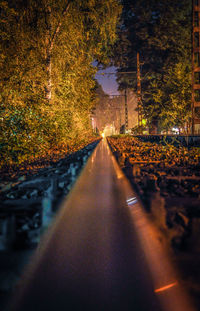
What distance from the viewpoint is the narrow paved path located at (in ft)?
3.95

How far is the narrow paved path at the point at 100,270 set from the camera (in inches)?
47.4

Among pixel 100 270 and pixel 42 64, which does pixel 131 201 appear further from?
pixel 42 64

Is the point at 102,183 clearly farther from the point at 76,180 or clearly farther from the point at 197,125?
the point at 197,125

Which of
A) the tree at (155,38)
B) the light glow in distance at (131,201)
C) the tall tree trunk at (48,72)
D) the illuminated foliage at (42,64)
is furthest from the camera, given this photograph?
the tree at (155,38)

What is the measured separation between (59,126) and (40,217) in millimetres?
9027

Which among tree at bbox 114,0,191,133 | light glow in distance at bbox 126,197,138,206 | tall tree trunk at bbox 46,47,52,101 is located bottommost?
light glow in distance at bbox 126,197,138,206

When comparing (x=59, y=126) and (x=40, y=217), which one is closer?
(x=40, y=217)

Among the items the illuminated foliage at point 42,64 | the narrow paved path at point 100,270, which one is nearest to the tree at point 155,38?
the illuminated foliage at point 42,64

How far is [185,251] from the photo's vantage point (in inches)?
63.8

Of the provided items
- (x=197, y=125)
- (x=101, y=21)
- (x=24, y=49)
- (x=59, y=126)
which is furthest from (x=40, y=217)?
(x=101, y=21)

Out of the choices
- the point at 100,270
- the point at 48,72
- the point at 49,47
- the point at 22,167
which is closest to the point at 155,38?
the point at 49,47

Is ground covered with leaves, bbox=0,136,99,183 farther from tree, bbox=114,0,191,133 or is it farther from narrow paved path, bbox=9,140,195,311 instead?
tree, bbox=114,0,191,133

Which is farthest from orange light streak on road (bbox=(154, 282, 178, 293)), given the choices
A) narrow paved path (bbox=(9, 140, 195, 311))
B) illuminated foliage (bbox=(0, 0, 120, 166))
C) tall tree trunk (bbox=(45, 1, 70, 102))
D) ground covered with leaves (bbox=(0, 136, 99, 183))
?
tall tree trunk (bbox=(45, 1, 70, 102))

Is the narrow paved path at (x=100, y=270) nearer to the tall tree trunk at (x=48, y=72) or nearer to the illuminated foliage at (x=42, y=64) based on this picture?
the illuminated foliage at (x=42, y=64)
